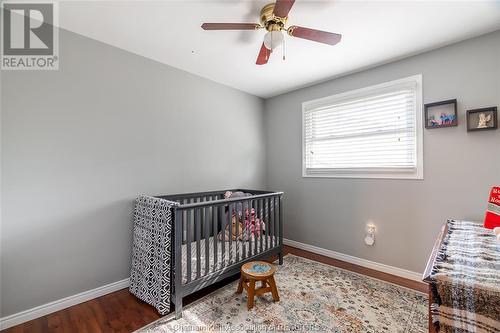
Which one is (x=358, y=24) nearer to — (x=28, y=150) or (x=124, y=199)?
(x=124, y=199)

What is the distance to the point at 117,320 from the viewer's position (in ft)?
5.69

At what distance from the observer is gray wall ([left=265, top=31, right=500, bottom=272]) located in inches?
79.5

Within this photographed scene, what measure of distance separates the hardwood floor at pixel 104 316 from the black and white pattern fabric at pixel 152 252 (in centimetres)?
9

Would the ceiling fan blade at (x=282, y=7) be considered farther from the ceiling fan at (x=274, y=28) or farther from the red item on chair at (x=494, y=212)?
the red item on chair at (x=494, y=212)

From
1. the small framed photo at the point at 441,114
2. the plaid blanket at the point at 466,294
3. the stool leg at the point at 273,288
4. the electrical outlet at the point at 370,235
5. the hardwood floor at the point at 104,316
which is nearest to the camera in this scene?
the plaid blanket at the point at 466,294

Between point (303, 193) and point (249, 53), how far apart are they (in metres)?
2.05

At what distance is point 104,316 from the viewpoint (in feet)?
5.84

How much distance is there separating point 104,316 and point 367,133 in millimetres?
3213

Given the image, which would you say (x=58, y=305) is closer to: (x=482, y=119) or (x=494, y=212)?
(x=494, y=212)

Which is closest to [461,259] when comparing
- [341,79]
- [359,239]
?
[359,239]

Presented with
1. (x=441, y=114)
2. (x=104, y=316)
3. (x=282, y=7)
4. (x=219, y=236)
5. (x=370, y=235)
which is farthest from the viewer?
(x=370, y=235)

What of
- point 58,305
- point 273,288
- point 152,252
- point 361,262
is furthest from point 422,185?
point 58,305

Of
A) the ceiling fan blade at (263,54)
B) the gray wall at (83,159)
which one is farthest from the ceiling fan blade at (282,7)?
the gray wall at (83,159)

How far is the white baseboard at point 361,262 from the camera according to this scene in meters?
2.38
